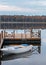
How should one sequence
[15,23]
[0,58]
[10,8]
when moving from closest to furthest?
[0,58], [10,8], [15,23]

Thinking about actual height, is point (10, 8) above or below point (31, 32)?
above

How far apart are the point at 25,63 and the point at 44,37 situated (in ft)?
12.2

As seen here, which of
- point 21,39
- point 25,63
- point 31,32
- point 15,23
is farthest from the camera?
point 15,23

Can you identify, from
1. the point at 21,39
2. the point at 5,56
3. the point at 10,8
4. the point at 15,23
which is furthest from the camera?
the point at 15,23

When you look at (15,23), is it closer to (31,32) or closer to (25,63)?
(31,32)

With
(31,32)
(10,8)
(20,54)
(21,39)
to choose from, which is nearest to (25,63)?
(20,54)

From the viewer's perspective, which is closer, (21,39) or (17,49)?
(17,49)

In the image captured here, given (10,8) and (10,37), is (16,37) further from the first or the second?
(10,8)

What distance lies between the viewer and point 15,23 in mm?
17312

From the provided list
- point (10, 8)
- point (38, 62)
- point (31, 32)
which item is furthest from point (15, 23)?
point (38, 62)

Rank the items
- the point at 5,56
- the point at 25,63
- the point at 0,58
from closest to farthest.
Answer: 1. the point at 25,63
2. the point at 0,58
3. the point at 5,56

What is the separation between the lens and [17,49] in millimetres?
6164

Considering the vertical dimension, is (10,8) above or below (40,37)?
above

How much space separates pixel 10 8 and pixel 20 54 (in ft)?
19.8
